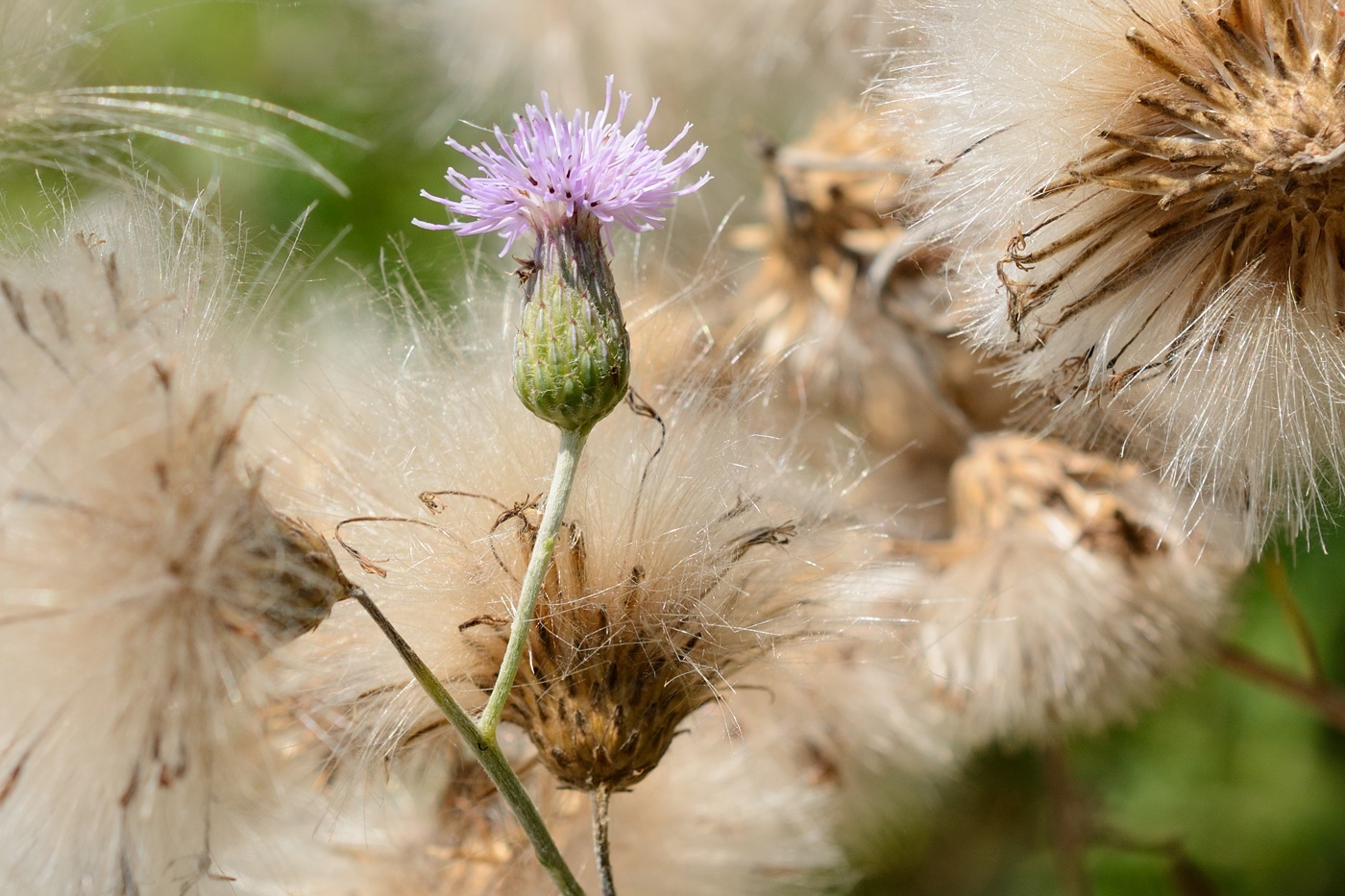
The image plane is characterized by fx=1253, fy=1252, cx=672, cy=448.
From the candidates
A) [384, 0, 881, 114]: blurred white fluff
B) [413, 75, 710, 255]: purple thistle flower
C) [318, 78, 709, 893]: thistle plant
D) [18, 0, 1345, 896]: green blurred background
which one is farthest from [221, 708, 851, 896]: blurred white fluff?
[384, 0, 881, 114]: blurred white fluff

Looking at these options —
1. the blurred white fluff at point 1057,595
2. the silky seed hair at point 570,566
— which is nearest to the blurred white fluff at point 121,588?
the silky seed hair at point 570,566

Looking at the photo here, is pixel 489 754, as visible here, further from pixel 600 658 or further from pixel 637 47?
pixel 637 47

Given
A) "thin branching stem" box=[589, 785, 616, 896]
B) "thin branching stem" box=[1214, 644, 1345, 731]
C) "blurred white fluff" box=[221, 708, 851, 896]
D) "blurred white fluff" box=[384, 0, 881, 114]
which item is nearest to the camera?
"thin branching stem" box=[589, 785, 616, 896]

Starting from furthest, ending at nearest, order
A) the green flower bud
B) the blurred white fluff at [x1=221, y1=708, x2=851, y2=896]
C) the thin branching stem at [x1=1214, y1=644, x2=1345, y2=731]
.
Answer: the thin branching stem at [x1=1214, y1=644, x2=1345, y2=731], the blurred white fluff at [x1=221, y1=708, x2=851, y2=896], the green flower bud

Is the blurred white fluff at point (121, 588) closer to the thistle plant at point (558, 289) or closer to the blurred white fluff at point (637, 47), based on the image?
the thistle plant at point (558, 289)

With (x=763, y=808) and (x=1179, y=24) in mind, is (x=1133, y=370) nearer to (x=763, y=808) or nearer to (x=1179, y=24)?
(x=1179, y=24)

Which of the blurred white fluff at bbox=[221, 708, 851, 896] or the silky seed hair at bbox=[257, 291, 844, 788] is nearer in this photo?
the silky seed hair at bbox=[257, 291, 844, 788]

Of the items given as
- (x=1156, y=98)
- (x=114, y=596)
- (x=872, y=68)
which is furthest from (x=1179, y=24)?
(x=114, y=596)

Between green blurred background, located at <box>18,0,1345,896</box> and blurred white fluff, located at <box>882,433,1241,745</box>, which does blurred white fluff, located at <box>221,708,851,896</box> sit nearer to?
blurred white fluff, located at <box>882,433,1241,745</box>
